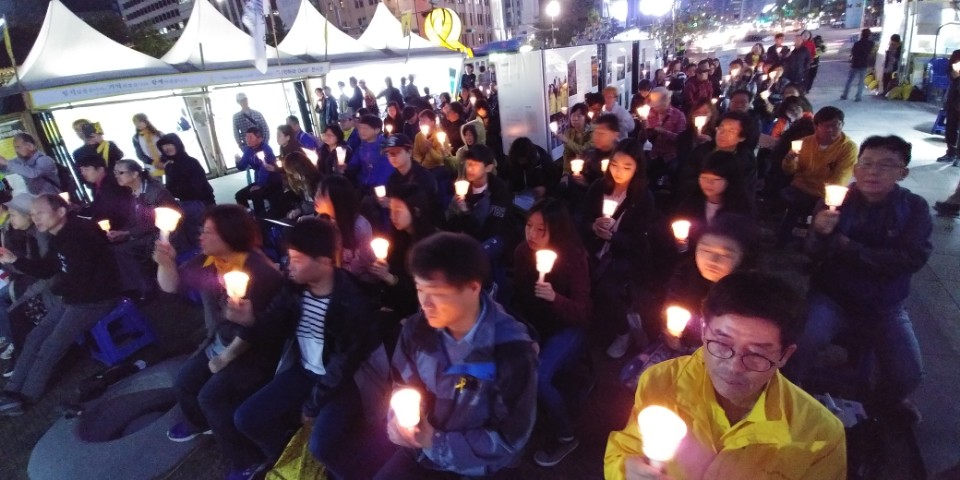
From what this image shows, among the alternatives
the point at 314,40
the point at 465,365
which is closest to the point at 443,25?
the point at 314,40

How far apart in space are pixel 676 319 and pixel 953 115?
8294 millimetres

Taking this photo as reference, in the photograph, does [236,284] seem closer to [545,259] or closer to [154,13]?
[545,259]

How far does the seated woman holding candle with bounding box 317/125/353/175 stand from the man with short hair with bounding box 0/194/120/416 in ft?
10.9

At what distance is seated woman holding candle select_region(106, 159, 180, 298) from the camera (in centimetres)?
496

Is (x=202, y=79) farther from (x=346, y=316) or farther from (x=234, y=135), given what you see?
(x=346, y=316)

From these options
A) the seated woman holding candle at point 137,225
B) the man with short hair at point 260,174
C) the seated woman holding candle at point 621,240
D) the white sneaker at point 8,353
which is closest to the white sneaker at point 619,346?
the seated woman holding candle at point 621,240

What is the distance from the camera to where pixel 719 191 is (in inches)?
135

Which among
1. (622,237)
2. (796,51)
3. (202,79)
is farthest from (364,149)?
(796,51)

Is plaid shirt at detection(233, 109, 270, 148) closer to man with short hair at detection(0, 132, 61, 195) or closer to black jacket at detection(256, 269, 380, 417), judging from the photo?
man with short hair at detection(0, 132, 61, 195)

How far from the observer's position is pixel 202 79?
10.6 m

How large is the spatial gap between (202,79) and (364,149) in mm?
6481

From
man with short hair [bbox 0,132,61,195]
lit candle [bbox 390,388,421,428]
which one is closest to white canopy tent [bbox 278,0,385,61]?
man with short hair [bbox 0,132,61,195]

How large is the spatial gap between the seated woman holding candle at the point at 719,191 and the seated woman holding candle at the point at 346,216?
Result: 2.48 m

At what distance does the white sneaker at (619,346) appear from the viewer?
3.91 metres
